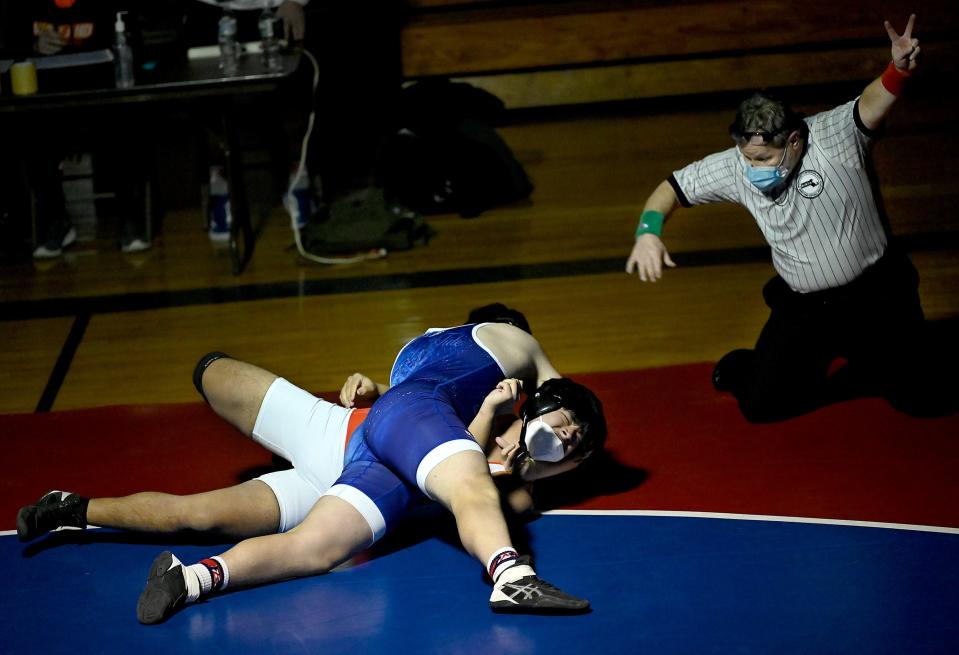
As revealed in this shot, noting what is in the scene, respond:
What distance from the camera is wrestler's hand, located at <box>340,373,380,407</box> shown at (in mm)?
3395

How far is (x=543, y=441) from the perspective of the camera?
3.06 metres

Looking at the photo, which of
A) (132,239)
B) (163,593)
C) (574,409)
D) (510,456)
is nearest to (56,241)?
(132,239)

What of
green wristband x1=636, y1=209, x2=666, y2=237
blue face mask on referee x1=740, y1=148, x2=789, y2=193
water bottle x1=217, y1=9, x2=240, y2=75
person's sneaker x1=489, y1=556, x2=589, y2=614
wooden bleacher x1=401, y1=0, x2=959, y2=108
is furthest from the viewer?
wooden bleacher x1=401, y1=0, x2=959, y2=108

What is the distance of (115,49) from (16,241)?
1.37 meters

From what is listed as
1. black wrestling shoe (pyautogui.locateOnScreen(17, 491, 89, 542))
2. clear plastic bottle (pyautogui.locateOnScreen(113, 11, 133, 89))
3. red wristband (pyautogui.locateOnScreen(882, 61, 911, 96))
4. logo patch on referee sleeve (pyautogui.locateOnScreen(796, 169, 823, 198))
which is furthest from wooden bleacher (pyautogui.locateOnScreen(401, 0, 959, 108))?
black wrestling shoe (pyautogui.locateOnScreen(17, 491, 89, 542))

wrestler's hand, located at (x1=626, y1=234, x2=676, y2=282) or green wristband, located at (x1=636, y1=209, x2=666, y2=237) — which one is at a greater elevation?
green wristband, located at (x1=636, y1=209, x2=666, y2=237)

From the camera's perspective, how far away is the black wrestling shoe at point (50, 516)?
10.6 ft

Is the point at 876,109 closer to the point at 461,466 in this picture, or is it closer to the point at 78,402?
the point at 461,466

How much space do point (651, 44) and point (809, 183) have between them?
14.7 feet

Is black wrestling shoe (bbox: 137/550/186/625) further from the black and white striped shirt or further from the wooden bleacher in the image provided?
the wooden bleacher

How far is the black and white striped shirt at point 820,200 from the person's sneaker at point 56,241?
3.35 meters

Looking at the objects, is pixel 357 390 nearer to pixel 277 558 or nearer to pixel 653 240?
pixel 277 558

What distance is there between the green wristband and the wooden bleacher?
4.24 meters

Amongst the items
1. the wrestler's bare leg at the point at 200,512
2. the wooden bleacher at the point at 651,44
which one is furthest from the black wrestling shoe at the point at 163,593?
the wooden bleacher at the point at 651,44
